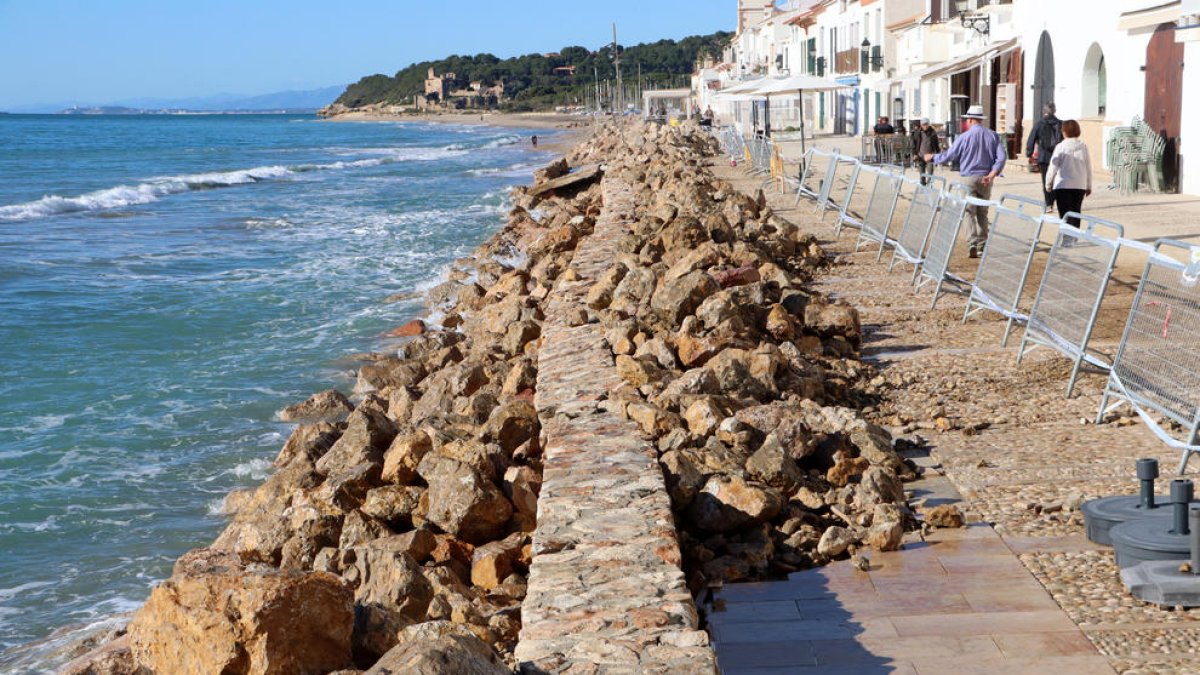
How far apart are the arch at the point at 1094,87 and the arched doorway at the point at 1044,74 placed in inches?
82.3

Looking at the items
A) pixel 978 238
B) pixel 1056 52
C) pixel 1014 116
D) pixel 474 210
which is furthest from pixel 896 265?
pixel 474 210

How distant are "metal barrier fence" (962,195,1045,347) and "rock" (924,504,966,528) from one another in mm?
3711

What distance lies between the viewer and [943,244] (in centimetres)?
1173

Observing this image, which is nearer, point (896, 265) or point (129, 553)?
point (129, 553)

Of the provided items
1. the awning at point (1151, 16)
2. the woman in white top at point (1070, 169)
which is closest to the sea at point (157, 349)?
the woman in white top at point (1070, 169)

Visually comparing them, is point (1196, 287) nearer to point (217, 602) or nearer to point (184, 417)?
point (217, 602)

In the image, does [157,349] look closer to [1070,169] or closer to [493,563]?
[1070,169]

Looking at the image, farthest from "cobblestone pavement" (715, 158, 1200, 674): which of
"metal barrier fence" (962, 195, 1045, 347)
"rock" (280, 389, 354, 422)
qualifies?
"rock" (280, 389, 354, 422)

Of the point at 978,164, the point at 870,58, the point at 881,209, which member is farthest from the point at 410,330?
the point at 870,58

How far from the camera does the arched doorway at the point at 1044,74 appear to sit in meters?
26.6

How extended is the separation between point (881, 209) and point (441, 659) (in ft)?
41.1

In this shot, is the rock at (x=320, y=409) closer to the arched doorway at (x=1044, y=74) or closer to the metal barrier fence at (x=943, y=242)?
the metal barrier fence at (x=943, y=242)

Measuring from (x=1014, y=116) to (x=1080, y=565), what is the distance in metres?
25.0

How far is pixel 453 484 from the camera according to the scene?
6.34m
